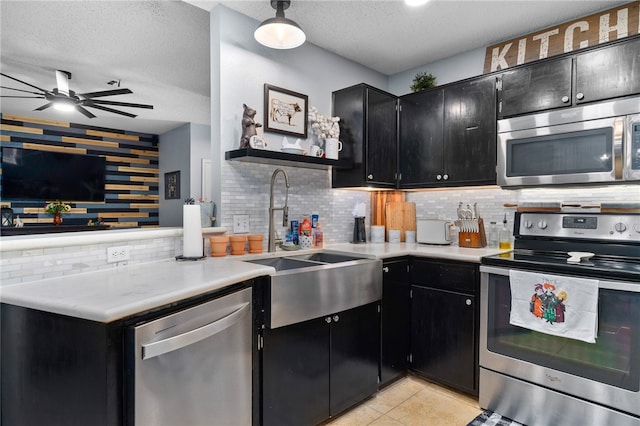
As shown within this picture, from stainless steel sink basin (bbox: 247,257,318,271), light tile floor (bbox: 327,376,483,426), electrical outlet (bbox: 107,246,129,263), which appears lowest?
light tile floor (bbox: 327,376,483,426)

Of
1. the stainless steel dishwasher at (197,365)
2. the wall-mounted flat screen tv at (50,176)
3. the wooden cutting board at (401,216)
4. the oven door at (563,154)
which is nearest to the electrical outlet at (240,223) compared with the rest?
the stainless steel dishwasher at (197,365)

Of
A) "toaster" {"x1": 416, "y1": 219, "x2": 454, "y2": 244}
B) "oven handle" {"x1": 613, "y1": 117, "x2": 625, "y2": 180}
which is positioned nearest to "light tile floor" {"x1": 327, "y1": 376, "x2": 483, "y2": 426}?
"toaster" {"x1": 416, "y1": 219, "x2": 454, "y2": 244}

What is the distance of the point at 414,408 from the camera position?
2.16 metres

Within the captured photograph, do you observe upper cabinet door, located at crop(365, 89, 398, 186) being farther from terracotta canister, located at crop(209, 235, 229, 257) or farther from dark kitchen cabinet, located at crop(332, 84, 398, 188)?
terracotta canister, located at crop(209, 235, 229, 257)

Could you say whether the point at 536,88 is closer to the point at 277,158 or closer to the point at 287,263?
the point at 277,158

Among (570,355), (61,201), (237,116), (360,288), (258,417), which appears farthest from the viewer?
(61,201)

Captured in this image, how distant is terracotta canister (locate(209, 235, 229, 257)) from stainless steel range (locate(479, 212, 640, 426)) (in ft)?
5.26

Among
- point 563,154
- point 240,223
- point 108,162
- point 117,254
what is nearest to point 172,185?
point 108,162

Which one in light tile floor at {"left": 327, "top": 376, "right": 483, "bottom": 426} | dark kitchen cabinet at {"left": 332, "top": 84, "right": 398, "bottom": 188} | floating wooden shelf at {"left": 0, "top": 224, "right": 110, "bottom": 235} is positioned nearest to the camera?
light tile floor at {"left": 327, "top": 376, "right": 483, "bottom": 426}

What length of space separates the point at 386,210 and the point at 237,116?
1.60 meters

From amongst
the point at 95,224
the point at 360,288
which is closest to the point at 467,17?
the point at 360,288

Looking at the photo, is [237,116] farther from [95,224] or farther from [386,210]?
[95,224]

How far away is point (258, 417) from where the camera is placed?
5.33 ft

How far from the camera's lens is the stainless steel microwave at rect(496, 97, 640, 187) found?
75.5 inches
